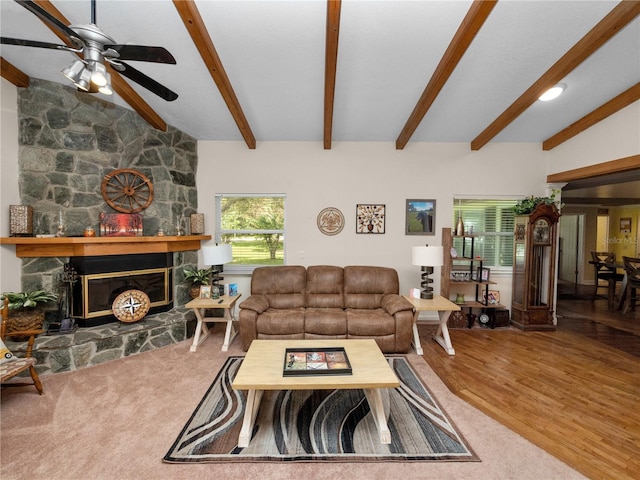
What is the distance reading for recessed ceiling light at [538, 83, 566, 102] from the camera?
2.97 metres

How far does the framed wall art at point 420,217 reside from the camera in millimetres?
4309

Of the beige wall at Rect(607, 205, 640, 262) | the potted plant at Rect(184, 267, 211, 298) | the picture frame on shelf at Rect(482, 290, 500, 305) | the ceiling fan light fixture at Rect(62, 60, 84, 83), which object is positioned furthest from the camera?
the beige wall at Rect(607, 205, 640, 262)

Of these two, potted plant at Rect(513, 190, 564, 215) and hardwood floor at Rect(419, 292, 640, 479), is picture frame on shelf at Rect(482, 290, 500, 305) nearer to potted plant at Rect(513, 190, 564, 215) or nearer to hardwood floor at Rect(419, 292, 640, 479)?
hardwood floor at Rect(419, 292, 640, 479)

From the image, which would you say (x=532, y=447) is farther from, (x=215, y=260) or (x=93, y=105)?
(x=93, y=105)

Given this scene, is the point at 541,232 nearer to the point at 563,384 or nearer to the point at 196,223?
the point at 563,384

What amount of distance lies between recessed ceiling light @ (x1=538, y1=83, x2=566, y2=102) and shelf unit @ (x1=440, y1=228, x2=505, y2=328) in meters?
1.83

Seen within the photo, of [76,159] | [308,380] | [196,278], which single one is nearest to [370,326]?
[308,380]

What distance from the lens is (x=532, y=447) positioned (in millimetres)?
1891

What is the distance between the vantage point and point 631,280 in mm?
4652

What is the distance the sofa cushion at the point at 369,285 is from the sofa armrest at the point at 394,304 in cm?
12

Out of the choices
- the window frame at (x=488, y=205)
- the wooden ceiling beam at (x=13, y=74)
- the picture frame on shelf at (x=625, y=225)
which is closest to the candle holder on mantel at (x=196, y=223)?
the wooden ceiling beam at (x=13, y=74)

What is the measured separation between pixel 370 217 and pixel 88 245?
3718 mm

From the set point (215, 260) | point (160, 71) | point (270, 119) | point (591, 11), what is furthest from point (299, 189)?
point (591, 11)

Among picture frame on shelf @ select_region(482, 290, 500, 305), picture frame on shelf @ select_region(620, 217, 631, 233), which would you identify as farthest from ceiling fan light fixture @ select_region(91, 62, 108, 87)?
picture frame on shelf @ select_region(620, 217, 631, 233)
